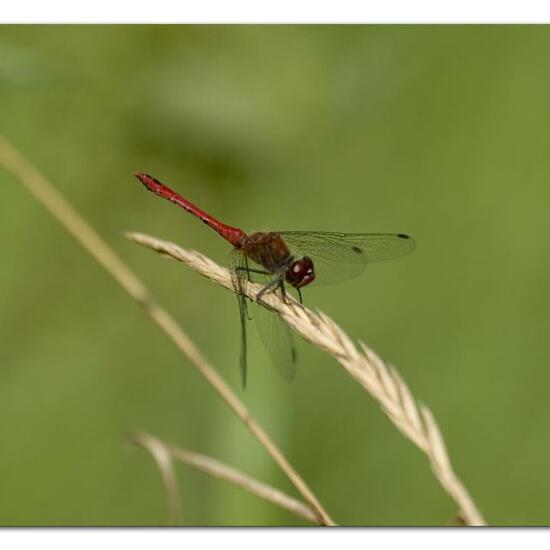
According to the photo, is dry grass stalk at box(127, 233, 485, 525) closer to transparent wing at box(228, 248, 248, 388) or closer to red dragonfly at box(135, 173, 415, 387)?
transparent wing at box(228, 248, 248, 388)

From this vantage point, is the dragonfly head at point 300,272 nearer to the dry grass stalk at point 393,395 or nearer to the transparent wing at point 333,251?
the transparent wing at point 333,251

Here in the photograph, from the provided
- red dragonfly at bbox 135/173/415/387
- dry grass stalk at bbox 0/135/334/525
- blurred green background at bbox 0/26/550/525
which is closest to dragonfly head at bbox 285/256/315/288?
red dragonfly at bbox 135/173/415/387

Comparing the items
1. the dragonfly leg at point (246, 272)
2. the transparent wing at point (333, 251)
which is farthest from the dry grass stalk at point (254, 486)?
the transparent wing at point (333, 251)

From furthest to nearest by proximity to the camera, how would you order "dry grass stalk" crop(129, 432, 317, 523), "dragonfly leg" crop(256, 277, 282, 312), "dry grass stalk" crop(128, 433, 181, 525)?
1. "dragonfly leg" crop(256, 277, 282, 312)
2. "dry grass stalk" crop(128, 433, 181, 525)
3. "dry grass stalk" crop(129, 432, 317, 523)
